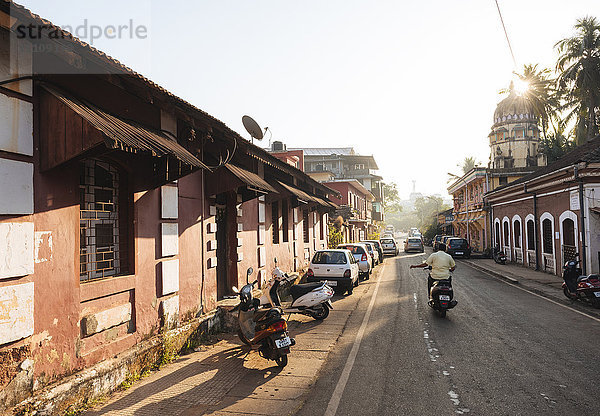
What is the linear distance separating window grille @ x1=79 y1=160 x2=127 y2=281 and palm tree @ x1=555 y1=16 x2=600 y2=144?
37.2m

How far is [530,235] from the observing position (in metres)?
21.9

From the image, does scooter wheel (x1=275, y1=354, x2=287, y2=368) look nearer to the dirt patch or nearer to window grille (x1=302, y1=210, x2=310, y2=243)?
the dirt patch

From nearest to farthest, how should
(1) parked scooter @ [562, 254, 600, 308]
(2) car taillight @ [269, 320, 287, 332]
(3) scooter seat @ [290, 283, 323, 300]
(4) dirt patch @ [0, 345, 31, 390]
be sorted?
(4) dirt patch @ [0, 345, 31, 390]
(2) car taillight @ [269, 320, 287, 332]
(3) scooter seat @ [290, 283, 323, 300]
(1) parked scooter @ [562, 254, 600, 308]

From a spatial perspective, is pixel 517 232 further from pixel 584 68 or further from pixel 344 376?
pixel 344 376

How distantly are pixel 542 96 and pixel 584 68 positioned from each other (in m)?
11.5

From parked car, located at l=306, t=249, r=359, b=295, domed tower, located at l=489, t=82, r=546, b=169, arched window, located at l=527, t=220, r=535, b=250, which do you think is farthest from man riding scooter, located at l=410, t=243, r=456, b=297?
domed tower, located at l=489, t=82, r=546, b=169

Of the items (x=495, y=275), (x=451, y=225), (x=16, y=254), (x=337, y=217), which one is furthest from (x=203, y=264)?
(x=451, y=225)

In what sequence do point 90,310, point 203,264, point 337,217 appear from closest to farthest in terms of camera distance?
point 90,310
point 203,264
point 337,217

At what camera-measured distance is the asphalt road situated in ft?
16.1

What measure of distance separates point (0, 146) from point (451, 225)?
52.1 metres

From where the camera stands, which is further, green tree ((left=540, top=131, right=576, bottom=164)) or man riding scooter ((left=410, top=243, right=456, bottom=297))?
green tree ((left=540, top=131, right=576, bottom=164))

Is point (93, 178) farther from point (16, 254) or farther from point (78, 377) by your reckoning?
point (78, 377)

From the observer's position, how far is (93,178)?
583cm

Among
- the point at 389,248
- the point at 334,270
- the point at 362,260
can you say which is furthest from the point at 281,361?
the point at 389,248
